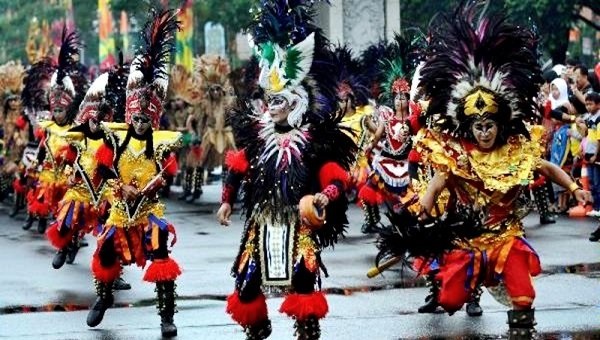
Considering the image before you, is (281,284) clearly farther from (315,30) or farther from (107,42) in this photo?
(107,42)

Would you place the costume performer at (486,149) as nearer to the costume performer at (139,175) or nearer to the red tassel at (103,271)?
the costume performer at (139,175)

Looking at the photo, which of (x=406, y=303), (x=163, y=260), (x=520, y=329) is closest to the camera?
(x=520, y=329)

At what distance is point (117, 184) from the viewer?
11.5 metres

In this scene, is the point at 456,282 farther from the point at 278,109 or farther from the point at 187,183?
the point at 187,183

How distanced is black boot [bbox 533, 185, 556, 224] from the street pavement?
0.74 m

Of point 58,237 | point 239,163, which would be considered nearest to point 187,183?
point 58,237

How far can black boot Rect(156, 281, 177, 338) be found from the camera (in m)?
10.8

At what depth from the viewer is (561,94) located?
63.6 ft

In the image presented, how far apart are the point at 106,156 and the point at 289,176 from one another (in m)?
2.65

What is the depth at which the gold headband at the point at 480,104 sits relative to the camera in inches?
355

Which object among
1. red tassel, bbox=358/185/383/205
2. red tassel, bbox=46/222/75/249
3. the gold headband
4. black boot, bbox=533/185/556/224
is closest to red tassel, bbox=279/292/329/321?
the gold headband

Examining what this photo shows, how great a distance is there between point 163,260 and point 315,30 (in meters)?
2.43

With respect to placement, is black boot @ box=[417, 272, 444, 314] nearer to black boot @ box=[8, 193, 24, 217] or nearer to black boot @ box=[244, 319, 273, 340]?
black boot @ box=[244, 319, 273, 340]

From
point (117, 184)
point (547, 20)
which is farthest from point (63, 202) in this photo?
point (547, 20)
